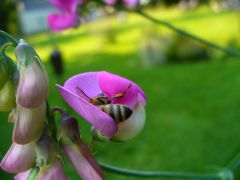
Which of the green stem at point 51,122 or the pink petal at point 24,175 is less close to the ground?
the green stem at point 51,122

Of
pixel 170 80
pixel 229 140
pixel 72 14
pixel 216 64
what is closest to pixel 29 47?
pixel 72 14

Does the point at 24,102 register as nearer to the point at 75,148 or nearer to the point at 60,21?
the point at 75,148

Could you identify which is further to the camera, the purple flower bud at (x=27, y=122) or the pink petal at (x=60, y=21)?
the pink petal at (x=60, y=21)

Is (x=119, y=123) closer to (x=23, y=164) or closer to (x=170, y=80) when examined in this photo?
(x=23, y=164)

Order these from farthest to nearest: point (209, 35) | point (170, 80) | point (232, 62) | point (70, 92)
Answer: point (209, 35) < point (232, 62) < point (170, 80) < point (70, 92)

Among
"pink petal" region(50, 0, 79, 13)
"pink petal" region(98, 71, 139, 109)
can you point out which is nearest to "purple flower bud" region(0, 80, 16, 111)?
"pink petal" region(98, 71, 139, 109)

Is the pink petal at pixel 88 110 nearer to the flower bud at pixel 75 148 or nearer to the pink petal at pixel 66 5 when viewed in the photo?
the flower bud at pixel 75 148

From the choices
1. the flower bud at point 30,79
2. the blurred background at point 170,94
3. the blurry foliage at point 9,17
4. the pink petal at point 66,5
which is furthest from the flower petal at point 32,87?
the blurry foliage at point 9,17

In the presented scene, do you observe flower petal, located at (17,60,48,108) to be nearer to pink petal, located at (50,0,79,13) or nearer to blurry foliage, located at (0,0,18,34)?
pink petal, located at (50,0,79,13)
